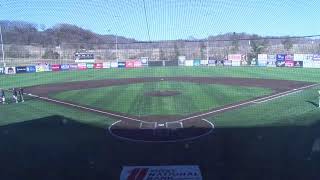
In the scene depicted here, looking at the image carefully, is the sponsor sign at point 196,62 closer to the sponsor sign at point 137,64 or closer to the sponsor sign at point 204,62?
the sponsor sign at point 204,62

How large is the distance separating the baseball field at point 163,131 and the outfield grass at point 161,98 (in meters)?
0.05

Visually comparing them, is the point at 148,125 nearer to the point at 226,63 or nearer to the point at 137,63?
the point at 137,63

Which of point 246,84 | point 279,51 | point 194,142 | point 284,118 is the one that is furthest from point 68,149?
point 279,51

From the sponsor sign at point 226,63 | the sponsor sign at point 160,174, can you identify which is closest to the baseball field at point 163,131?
the sponsor sign at point 160,174

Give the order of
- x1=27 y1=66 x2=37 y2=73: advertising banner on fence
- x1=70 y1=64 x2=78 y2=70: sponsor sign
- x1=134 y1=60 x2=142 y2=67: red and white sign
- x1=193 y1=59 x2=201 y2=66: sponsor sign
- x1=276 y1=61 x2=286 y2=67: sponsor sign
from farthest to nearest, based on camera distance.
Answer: x1=193 y1=59 x2=201 y2=66: sponsor sign, x1=134 y1=60 x2=142 y2=67: red and white sign, x1=276 y1=61 x2=286 y2=67: sponsor sign, x1=70 y1=64 x2=78 y2=70: sponsor sign, x1=27 y1=66 x2=37 y2=73: advertising banner on fence

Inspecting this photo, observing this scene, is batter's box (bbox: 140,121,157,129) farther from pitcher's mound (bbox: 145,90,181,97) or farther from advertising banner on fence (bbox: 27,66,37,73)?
advertising banner on fence (bbox: 27,66,37,73)

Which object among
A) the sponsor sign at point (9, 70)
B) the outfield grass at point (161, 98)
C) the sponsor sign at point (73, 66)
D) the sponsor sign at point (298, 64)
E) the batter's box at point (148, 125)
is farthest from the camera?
the sponsor sign at point (73, 66)

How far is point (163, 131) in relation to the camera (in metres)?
12.4

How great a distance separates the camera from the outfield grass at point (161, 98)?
16.5 m

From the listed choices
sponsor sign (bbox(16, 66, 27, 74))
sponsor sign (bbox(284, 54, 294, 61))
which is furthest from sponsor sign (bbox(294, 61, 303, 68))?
sponsor sign (bbox(16, 66, 27, 74))

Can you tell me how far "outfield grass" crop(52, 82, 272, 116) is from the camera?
16.5 meters

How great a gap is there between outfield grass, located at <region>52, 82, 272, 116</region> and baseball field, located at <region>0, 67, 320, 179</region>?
0.05 m

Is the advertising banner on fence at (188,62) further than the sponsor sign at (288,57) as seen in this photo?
Yes

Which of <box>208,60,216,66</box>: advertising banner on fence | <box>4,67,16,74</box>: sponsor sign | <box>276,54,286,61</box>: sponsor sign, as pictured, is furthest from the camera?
<box>208,60,216,66</box>: advertising banner on fence
